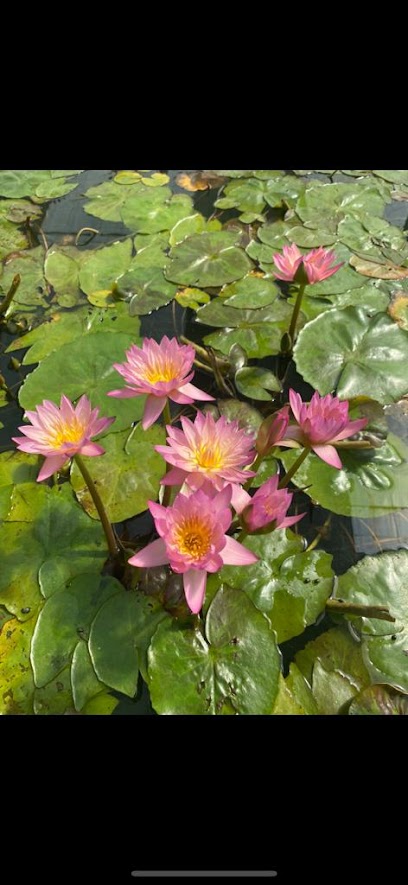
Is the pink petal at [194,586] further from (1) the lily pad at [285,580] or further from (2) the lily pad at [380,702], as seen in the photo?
(2) the lily pad at [380,702]

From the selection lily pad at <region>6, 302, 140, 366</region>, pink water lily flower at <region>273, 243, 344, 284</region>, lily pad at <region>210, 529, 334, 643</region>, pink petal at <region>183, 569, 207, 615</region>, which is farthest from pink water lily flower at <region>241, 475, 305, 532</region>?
lily pad at <region>6, 302, 140, 366</region>

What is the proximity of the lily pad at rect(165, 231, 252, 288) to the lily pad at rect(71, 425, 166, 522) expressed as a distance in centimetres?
76

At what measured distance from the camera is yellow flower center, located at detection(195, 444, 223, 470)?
1.08 m

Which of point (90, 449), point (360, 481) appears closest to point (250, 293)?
point (360, 481)

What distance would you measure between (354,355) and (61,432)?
1015 millimetres

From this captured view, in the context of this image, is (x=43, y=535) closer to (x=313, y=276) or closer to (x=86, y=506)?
(x=86, y=506)

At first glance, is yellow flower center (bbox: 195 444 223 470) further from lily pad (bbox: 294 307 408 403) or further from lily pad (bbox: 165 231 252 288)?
lily pad (bbox: 165 231 252 288)

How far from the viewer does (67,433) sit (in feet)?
3.77

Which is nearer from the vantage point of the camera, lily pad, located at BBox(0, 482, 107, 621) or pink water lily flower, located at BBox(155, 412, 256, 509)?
pink water lily flower, located at BBox(155, 412, 256, 509)

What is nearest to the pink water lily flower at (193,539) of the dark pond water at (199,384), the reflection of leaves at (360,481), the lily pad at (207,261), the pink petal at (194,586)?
the pink petal at (194,586)

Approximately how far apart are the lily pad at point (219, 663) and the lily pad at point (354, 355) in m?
0.79

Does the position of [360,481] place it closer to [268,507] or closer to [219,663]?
[268,507]

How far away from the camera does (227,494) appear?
1.00 meters

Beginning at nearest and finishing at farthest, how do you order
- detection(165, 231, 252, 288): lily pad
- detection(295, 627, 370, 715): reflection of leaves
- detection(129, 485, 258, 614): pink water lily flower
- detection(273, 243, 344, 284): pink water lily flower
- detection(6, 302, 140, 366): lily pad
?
detection(129, 485, 258, 614): pink water lily flower
detection(295, 627, 370, 715): reflection of leaves
detection(273, 243, 344, 284): pink water lily flower
detection(6, 302, 140, 366): lily pad
detection(165, 231, 252, 288): lily pad
